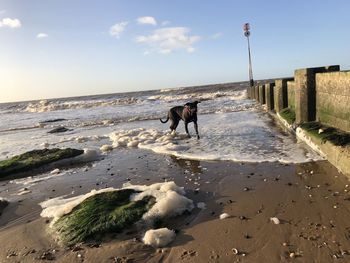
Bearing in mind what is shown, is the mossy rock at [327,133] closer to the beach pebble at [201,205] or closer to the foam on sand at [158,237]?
the beach pebble at [201,205]

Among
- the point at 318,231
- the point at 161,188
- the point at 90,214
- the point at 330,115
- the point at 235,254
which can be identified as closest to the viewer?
the point at 235,254

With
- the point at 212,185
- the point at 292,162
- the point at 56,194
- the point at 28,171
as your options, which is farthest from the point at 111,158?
the point at 292,162

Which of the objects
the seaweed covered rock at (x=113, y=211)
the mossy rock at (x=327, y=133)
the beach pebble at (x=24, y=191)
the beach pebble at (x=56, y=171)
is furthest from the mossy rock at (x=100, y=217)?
the mossy rock at (x=327, y=133)

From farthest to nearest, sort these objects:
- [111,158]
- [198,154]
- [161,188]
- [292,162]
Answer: [111,158] < [198,154] < [292,162] < [161,188]

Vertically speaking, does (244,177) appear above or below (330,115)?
below

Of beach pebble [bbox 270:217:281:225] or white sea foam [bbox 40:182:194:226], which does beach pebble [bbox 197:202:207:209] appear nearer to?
white sea foam [bbox 40:182:194:226]

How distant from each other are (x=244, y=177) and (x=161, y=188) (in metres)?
1.75

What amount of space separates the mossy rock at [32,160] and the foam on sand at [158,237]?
5.65m

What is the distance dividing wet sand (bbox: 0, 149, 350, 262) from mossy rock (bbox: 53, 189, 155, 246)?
0.54 ft

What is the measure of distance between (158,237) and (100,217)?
1.02 meters

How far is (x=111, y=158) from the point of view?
985 cm

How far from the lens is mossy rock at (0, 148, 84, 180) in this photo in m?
8.93

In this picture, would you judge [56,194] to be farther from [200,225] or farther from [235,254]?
[235,254]

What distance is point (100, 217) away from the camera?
16.4 feet
